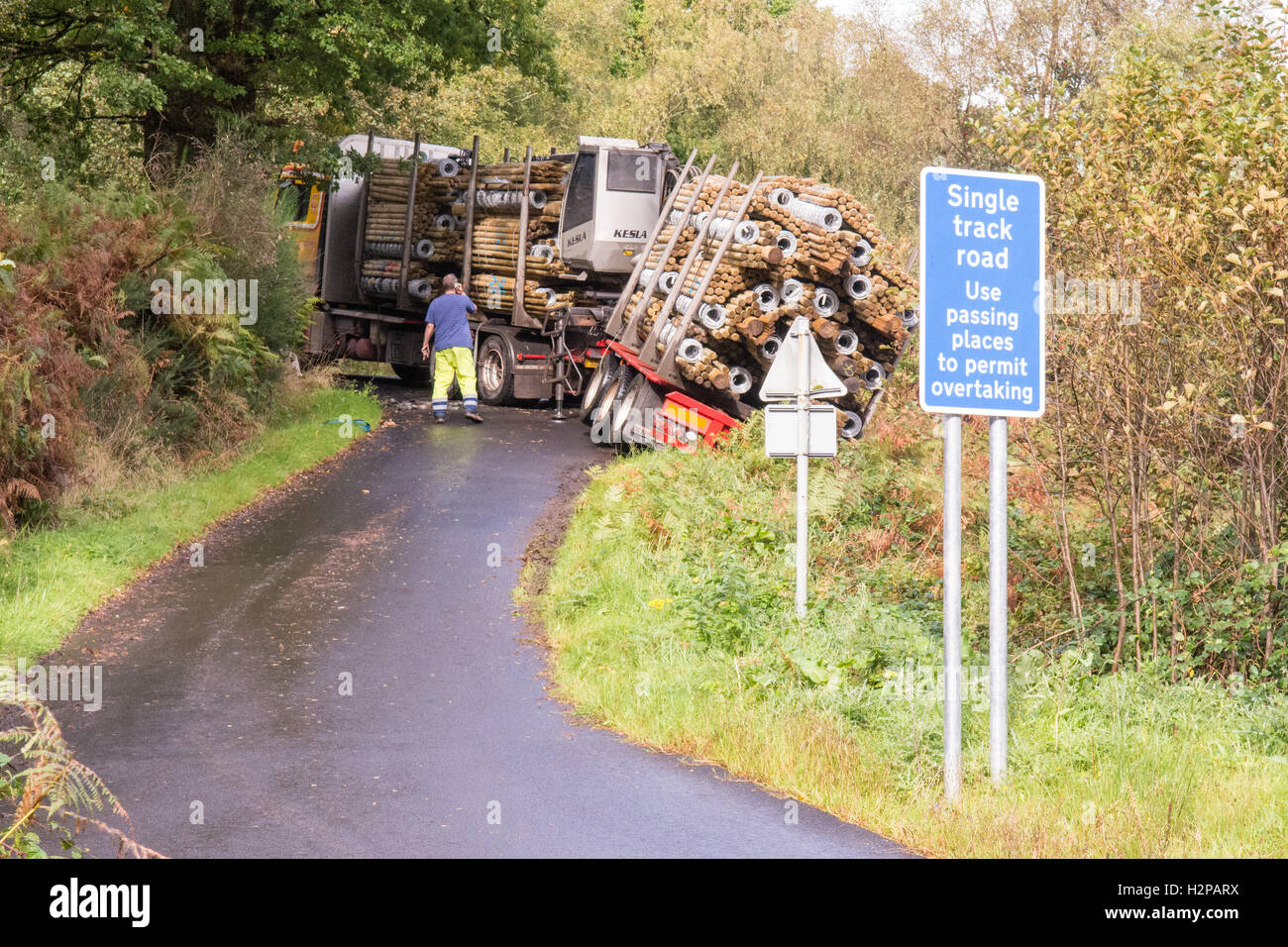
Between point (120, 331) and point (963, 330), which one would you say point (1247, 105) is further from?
point (120, 331)

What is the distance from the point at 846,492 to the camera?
13.5 m

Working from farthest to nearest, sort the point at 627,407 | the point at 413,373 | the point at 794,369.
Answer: the point at 413,373 → the point at 627,407 → the point at 794,369

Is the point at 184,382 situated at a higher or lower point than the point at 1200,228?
lower

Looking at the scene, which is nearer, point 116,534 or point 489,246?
point 116,534

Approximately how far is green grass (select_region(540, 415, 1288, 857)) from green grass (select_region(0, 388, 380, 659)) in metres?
3.62

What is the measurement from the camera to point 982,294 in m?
6.64

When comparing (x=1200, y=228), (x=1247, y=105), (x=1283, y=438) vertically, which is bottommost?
(x=1283, y=438)

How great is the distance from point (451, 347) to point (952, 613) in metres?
14.0

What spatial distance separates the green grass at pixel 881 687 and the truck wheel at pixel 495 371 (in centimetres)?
835

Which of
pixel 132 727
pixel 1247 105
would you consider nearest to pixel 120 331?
pixel 132 727

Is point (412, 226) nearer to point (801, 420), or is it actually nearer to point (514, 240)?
point (514, 240)

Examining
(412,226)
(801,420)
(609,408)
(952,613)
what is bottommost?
(952,613)

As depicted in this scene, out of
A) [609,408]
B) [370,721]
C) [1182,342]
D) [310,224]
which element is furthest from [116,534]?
[310,224]
